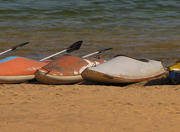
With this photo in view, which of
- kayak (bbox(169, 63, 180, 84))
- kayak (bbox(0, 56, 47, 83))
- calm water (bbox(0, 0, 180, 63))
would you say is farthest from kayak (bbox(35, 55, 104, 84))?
calm water (bbox(0, 0, 180, 63))

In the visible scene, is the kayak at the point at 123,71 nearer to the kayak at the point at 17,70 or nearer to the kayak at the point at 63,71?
the kayak at the point at 63,71

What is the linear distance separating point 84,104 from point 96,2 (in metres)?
9.67

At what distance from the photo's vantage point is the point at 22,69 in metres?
5.76

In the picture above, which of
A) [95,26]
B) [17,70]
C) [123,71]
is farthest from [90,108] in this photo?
[95,26]

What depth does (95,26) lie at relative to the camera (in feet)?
35.8

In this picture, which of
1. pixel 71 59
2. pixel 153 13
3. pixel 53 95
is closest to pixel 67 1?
pixel 153 13

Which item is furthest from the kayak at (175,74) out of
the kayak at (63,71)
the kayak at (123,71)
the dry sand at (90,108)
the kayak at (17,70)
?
the kayak at (17,70)

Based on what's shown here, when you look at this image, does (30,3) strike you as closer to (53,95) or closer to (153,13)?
(153,13)

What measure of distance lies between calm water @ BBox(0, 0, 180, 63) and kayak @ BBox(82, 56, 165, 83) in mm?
1865

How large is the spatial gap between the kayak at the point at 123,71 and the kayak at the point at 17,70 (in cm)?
77

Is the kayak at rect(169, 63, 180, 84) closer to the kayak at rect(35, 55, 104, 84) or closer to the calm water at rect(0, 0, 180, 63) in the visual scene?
the kayak at rect(35, 55, 104, 84)

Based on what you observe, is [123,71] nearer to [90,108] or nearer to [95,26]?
[90,108]

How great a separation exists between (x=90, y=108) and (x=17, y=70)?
1.89m

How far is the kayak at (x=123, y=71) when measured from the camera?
5.47 metres
